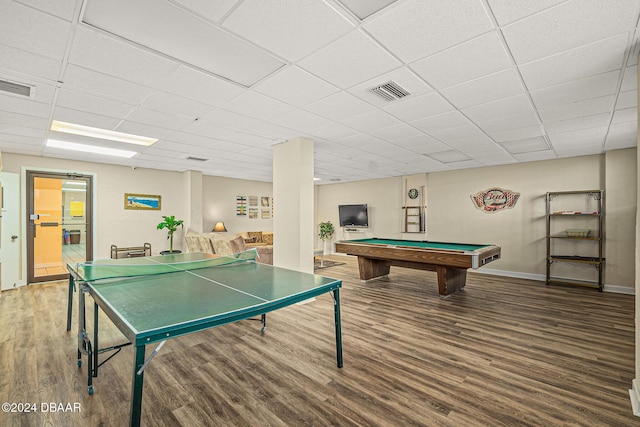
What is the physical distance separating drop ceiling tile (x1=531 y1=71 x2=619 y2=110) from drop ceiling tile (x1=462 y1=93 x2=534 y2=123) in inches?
4.0

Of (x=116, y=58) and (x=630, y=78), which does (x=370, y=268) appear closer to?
(x=630, y=78)

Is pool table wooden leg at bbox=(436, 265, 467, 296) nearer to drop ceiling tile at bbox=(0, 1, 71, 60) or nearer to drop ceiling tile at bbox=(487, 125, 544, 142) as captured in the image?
drop ceiling tile at bbox=(487, 125, 544, 142)

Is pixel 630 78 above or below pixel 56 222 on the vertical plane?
above

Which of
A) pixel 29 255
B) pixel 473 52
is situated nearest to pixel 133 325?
pixel 473 52

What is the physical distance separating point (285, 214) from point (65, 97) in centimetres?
290

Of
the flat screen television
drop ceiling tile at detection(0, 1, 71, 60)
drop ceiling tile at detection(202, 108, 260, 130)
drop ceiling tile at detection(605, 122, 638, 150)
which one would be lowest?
the flat screen television

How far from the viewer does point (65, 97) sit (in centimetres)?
286

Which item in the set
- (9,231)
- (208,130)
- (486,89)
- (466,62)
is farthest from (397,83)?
(9,231)

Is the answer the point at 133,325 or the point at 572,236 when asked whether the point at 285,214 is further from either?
the point at 572,236

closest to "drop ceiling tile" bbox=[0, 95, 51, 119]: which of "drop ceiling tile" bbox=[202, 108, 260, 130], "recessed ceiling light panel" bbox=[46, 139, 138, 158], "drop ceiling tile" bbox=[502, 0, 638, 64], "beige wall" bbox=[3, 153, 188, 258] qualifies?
"recessed ceiling light panel" bbox=[46, 139, 138, 158]

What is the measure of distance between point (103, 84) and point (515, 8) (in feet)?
10.8

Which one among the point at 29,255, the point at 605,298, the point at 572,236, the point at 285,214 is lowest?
the point at 605,298

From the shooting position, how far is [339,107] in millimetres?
3184

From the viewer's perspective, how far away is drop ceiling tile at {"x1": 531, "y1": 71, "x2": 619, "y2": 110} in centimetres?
253
